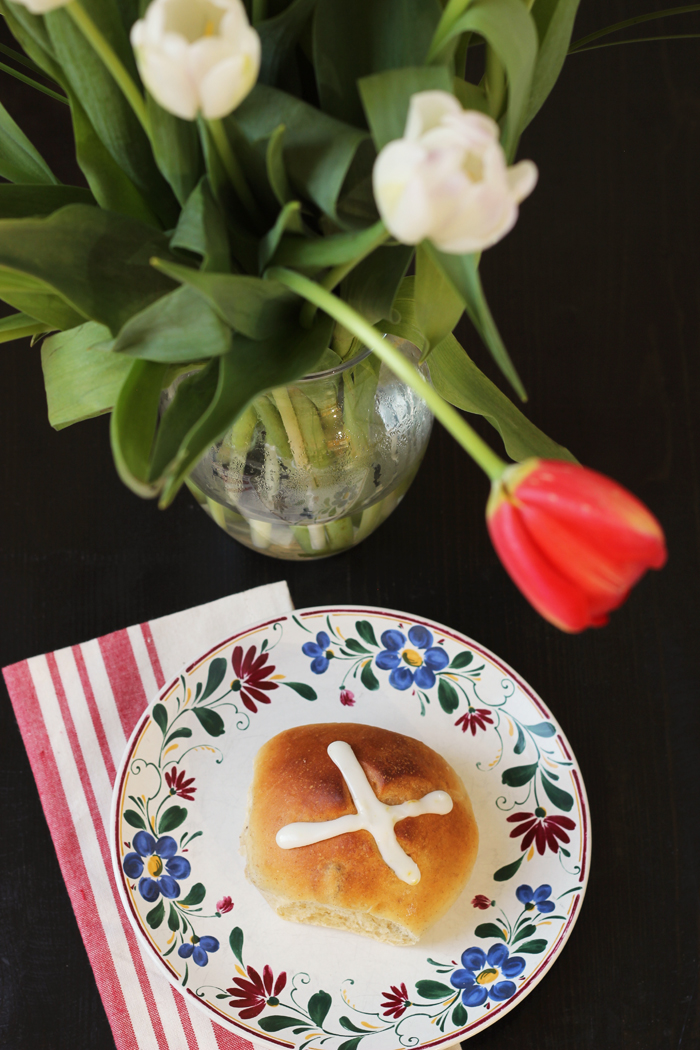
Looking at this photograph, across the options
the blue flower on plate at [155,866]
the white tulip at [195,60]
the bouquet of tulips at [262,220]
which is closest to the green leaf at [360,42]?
the bouquet of tulips at [262,220]

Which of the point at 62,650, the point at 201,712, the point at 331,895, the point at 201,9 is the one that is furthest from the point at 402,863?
the point at 201,9

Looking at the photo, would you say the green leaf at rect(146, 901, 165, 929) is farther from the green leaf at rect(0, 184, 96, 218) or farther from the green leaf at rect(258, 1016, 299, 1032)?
the green leaf at rect(0, 184, 96, 218)

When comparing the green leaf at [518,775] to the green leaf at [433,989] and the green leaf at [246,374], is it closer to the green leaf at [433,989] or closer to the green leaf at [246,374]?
the green leaf at [433,989]

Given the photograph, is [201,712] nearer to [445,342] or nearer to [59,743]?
[59,743]

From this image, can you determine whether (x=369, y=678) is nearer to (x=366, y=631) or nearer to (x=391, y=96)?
(x=366, y=631)

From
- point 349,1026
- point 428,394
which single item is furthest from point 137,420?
point 349,1026

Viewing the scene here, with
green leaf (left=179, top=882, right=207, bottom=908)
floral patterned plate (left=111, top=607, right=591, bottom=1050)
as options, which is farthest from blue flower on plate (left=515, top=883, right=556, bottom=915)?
green leaf (left=179, top=882, right=207, bottom=908)
